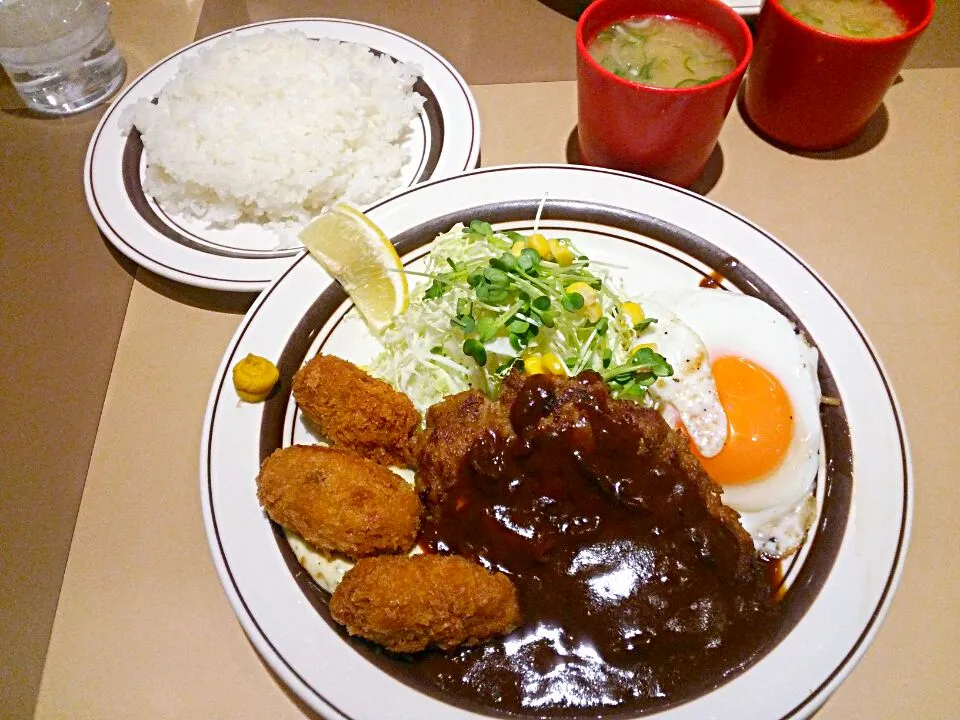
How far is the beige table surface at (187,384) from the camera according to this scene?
5.46 ft

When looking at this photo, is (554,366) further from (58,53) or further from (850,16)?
(58,53)

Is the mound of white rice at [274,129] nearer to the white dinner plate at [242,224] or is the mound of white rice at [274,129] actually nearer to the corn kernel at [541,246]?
the white dinner plate at [242,224]

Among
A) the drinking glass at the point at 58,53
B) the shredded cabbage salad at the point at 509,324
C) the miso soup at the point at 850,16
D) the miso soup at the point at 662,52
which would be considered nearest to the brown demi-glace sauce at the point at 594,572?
the shredded cabbage salad at the point at 509,324

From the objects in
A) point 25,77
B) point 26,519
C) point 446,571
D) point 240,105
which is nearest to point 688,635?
point 446,571

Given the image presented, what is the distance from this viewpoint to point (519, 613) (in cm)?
155

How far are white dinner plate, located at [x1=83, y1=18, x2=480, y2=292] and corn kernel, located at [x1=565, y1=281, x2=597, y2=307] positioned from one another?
70 cm

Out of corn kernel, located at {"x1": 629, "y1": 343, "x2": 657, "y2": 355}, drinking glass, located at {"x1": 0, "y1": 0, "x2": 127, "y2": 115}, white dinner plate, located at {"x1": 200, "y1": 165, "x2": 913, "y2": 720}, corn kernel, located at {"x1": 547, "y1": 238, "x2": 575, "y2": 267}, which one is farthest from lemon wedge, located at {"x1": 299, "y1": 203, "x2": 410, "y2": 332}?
drinking glass, located at {"x1": 0, "y1": 0, "x2": 127, "y2": 115}

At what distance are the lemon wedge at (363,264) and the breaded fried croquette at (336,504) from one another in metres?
0.55

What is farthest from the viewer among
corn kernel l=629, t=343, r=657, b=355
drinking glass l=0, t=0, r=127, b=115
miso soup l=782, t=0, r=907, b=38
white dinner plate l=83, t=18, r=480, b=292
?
drinking glass l=0, t=0, r=127, b=115

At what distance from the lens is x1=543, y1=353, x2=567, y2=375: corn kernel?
192cm

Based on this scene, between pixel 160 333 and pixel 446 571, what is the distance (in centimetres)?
136

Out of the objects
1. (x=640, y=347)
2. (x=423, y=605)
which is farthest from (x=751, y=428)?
(x=423, y=605)

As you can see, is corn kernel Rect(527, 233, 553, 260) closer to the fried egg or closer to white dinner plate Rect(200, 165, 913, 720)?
white dinner plate Rect(200, 165, 913, 720)

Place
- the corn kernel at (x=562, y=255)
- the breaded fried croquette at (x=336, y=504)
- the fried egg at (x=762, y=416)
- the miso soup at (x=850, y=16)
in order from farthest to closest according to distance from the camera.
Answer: the miso soup at (x=850, y=16) → the corn kernel at (x=562, y=255) → the fried egg at (x=762, y=416) → the breaded fried croquette at (x=336, y=504)
